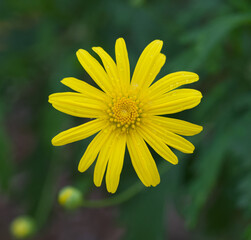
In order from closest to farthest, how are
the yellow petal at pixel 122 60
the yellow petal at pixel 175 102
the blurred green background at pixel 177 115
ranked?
1. the yellow petal at pixel 175 102
2. the yellow petal at pixel 122 60
3. the blurred green background at pixel 177 115

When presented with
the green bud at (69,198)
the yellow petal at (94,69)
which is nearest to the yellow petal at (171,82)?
the yellow petal at (94,69)

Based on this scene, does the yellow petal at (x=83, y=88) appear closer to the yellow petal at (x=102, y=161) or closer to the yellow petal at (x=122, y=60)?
the yellow petal at (x=122, y=60)

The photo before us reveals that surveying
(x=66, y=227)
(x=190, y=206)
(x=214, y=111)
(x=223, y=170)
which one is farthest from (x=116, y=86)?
(x=66, y=227)

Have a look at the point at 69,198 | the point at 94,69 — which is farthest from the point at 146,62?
the point at 69,198

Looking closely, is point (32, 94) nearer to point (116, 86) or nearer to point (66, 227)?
point (66, 227)

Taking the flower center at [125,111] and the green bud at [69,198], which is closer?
the flower center at [125,111]

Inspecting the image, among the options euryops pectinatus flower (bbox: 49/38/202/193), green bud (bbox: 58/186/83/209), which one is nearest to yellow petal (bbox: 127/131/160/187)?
euryops pectinatus flower (bbox: 49/38/202/193)

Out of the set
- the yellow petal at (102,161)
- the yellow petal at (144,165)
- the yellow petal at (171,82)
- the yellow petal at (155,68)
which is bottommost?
the yellow petal at (144,165)
